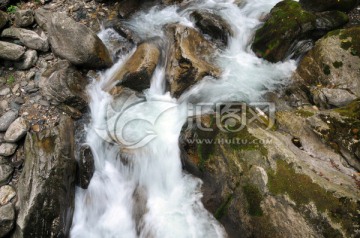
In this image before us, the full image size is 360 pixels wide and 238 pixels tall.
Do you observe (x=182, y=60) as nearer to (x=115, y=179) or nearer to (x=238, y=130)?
(x=238, y=130)

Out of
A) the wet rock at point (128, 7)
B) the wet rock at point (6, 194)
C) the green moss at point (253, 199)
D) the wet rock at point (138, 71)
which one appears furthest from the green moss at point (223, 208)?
the wet rock at point (128, 7)

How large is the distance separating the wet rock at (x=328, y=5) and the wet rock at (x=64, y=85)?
23.1 feet

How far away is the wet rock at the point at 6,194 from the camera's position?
5461mm

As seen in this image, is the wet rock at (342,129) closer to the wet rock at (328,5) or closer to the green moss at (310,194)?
the green moss at (310,194)

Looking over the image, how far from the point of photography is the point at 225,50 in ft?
28.8

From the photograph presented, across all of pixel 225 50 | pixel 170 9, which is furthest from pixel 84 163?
pixel 170 9

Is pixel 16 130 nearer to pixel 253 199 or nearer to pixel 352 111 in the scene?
pixel 253 199

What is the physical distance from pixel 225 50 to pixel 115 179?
200 inches

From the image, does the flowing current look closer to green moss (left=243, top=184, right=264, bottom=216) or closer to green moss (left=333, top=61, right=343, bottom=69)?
green moss (left=243, top=184, right=264, bottom=216)

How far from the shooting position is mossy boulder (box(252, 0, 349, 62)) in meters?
7.82

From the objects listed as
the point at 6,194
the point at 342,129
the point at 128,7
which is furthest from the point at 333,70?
the point at 6,194

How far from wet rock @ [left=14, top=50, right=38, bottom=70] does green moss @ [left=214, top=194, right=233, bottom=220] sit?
594cm

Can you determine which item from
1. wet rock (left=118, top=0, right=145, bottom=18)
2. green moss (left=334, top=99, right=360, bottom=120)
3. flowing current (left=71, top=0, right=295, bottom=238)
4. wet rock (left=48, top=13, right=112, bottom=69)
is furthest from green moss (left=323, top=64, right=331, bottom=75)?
wet rock (left=118, top=0, right=145, bottom=18)

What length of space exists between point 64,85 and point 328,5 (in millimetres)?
7837
